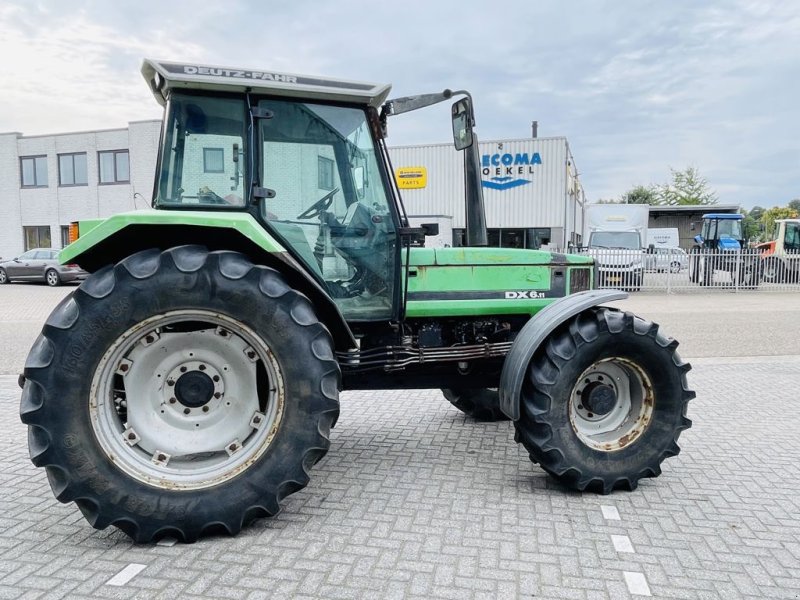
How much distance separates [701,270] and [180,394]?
1965cm

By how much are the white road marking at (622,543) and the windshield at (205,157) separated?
8.92ft

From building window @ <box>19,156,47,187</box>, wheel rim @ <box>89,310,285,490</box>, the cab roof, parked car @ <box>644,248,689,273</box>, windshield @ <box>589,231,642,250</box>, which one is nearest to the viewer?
wheel rim @ <box>89,310,285,490</box>

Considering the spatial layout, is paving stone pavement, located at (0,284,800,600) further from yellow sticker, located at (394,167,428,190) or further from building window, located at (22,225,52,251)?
building window, located at (22,225,52,251)

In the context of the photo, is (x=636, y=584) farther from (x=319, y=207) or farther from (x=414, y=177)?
(x=414, y=177)

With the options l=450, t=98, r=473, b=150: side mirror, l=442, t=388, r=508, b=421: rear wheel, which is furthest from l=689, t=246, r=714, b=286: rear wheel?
l=450, t=98, r=473, b=150: side mirror

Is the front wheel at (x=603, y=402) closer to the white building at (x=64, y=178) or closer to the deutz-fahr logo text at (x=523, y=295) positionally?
the deutz-fahr logo text at (x=523, y=295)

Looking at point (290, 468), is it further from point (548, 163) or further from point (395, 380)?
point (548, 163)

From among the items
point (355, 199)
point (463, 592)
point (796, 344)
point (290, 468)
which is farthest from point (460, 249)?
point (796, 344)

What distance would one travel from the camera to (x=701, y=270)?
19797 mm

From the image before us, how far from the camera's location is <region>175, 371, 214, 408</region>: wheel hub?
11.2 feet

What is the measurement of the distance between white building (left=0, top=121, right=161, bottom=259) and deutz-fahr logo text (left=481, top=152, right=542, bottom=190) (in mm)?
16249

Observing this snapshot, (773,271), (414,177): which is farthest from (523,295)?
(414,177)

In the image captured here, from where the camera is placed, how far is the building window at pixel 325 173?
3.75 m

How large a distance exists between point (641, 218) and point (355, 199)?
22.6 meters
